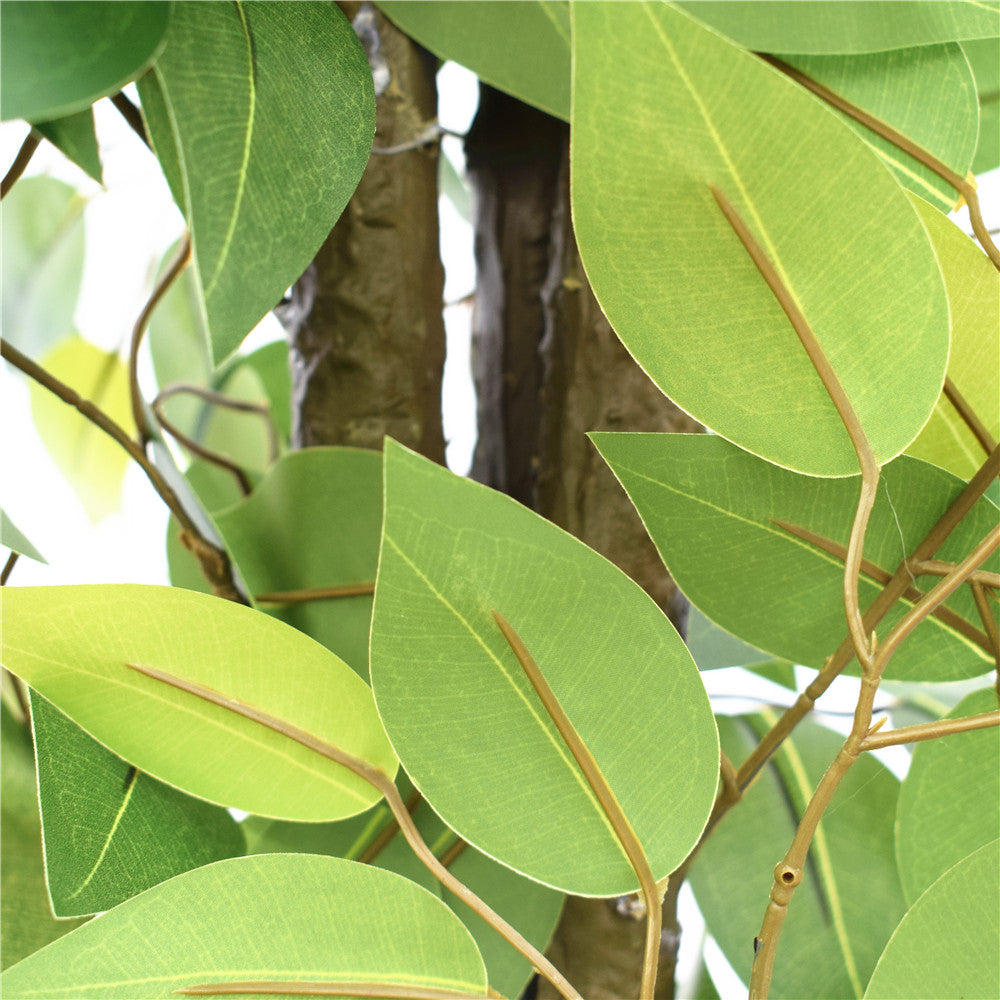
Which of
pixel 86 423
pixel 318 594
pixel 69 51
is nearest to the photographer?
pixel 69 51

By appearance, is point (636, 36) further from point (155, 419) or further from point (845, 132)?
point (155, 419)

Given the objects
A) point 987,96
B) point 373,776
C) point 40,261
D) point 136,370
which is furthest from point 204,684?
point 40,261

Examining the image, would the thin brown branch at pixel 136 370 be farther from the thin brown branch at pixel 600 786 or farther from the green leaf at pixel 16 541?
the thin brown branch at pixel 600 786

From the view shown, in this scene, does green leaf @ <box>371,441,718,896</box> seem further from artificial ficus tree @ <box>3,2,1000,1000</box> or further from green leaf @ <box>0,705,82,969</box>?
green leaf @ <box>0,705,82,969</box>

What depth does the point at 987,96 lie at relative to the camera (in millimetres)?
225

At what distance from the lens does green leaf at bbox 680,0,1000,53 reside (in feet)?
0.57

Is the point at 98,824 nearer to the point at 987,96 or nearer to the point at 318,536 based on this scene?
the point at 318,536

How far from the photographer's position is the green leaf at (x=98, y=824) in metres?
0.17

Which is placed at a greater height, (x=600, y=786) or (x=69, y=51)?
(x=69, y=51)

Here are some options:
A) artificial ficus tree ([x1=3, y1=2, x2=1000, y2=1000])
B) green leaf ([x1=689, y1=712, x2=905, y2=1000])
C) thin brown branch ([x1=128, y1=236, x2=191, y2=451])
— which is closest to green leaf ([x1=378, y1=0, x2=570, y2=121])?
artificial ficus tree ([x1=3, y1=2, x2=1000, y2=1000])

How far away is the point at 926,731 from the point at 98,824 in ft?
0.54

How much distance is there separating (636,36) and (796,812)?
246 mm

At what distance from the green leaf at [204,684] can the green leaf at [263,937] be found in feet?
0.07

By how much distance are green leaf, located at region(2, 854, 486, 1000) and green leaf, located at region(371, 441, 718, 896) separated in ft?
0.08
